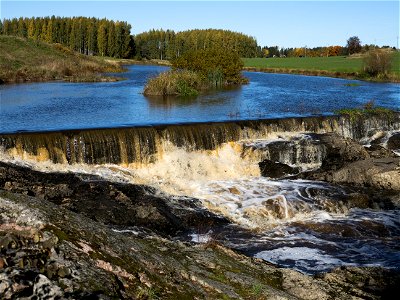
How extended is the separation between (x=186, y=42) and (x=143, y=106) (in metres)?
110

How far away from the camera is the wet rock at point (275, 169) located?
61.6 ft

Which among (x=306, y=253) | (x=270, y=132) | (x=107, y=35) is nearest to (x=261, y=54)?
(x=107, y=35)

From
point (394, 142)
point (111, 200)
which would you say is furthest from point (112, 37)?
point (111, 200)

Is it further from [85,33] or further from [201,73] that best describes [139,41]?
[201,73]

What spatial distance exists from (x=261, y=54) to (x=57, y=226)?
164m

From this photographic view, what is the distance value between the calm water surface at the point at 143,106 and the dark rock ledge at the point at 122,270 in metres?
14.0

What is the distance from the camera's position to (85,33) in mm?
119625

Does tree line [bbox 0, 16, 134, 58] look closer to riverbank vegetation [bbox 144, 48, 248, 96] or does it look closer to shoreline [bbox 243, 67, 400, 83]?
shoreline [bbox 243, 67, 400, 83]

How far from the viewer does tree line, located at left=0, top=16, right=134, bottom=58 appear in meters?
117

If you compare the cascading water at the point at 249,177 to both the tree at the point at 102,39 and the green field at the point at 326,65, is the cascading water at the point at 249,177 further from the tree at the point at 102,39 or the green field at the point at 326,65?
the tree at the point at 102,39

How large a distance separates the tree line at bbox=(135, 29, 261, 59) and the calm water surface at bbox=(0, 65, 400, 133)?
94649 mm

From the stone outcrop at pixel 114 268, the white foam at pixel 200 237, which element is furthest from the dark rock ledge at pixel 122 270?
the white foam at pixel 200 237

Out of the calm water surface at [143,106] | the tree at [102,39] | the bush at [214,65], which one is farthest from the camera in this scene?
the tree at [102,39]

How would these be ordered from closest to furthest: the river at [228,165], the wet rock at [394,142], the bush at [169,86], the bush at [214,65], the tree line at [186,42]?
the river at [228,165], the wet rock at [394,142], the bush at [169,86], the bush at [214,65], the tree line at [186,42]
